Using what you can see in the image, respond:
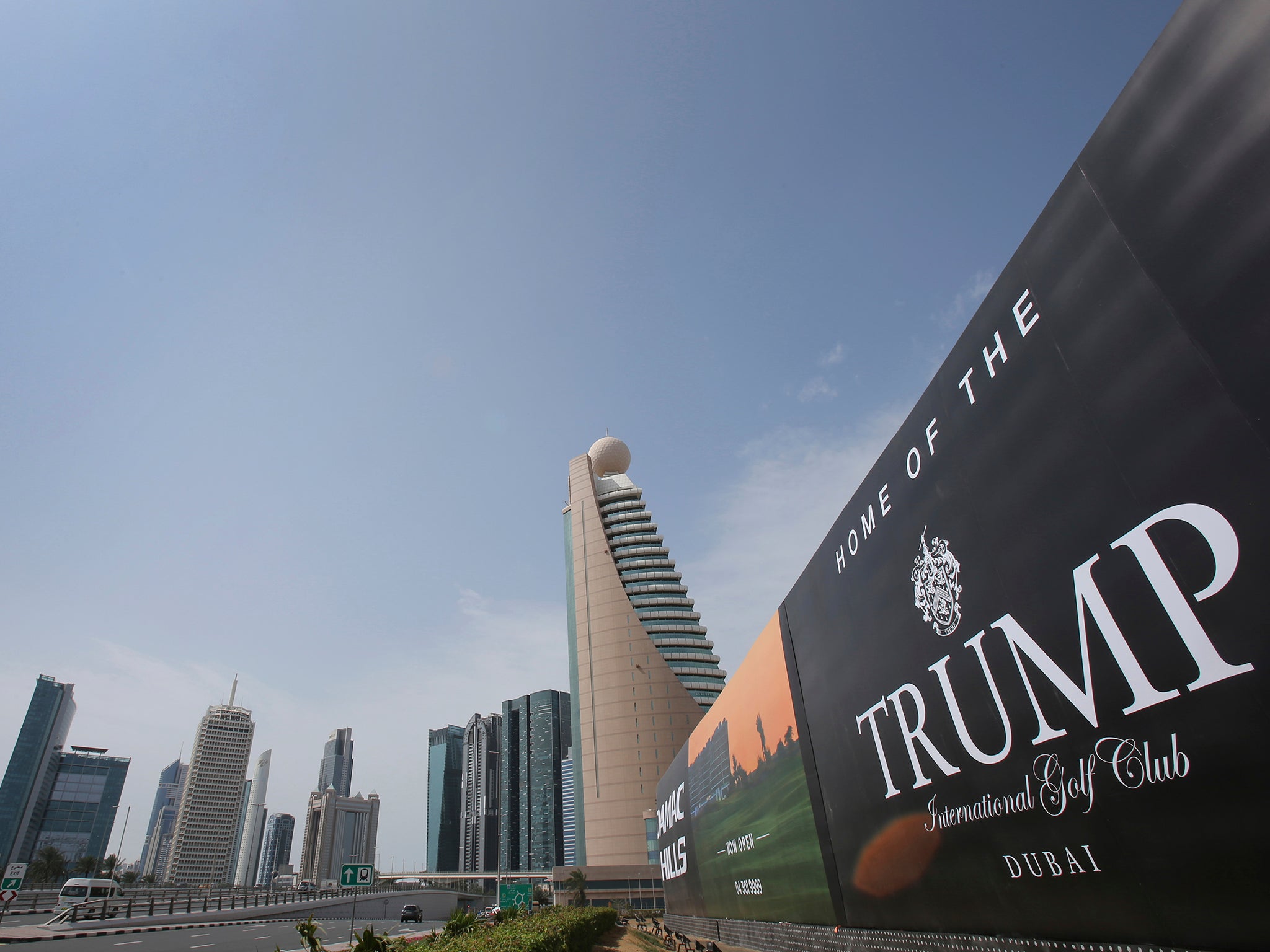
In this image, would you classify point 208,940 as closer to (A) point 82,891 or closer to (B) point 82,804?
(A) point 82,891

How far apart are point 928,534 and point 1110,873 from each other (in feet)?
9.88

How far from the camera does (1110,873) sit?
4555 mm

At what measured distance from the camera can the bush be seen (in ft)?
33.7

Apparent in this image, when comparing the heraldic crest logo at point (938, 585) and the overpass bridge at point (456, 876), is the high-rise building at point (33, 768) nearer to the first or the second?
Result: the overpass bridge at point (456, 876)

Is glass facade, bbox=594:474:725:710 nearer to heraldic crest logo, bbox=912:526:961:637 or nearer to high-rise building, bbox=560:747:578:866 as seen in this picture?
heraldic crest logo, bbox=912:526:961:637

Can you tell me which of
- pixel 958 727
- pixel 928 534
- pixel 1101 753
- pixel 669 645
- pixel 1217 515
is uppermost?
pixel 669 645

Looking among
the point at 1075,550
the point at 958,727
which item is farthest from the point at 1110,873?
the point at 1075,550

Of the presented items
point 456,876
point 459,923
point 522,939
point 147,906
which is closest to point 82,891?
point 147,906

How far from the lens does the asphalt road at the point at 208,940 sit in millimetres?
20094

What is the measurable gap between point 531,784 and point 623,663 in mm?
131160

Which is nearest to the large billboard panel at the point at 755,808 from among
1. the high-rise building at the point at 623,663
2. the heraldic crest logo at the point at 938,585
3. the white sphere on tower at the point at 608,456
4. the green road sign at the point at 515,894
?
the heraldic crest logo at the point at 938,585

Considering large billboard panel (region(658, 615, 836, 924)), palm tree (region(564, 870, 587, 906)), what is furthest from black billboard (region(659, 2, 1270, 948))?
palm tree (region(564, 870, 587, 906))

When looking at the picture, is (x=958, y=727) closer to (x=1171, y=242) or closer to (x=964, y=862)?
(x=964, y=862)

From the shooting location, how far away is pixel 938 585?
6.45 m
